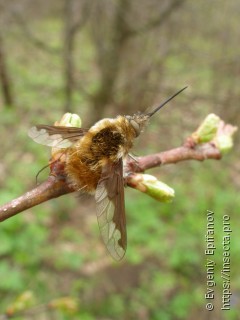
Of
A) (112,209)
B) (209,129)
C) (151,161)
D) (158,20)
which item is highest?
(158,20)

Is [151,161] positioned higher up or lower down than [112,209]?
higher up

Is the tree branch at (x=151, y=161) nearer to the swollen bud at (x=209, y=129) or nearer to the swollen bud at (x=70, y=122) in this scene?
the swollen bud at (x=209, y=129)

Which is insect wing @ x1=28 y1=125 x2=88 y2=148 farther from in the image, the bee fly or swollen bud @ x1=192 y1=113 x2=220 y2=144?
swollen bud @ x1=192 y1=113 x2=220 y2=144

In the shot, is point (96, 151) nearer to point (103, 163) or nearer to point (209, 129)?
point (103, 163)

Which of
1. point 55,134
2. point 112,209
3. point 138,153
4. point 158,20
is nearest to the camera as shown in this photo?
point 112,209

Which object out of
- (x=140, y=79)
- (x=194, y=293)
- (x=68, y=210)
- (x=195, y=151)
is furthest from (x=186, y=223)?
(x=195, y=151)

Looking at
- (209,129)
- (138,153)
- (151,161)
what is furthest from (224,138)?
(138,153)

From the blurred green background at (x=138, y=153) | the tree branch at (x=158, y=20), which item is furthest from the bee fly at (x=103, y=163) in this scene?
the tree branch at (x=158, y=20)
